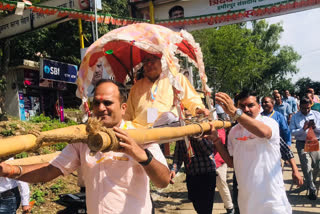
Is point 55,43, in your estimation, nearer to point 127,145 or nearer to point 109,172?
point 109,172

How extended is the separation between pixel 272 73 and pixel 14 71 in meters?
35.6

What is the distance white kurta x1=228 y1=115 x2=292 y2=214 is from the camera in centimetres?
304

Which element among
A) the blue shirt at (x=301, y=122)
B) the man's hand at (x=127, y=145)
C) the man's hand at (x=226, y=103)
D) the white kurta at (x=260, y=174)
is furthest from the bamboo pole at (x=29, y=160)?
the blue shirt at (x=301, y=122)

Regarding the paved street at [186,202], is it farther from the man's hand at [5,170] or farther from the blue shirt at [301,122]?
the man's hand at [5,170]

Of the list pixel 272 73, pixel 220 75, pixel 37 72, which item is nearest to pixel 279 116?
pixel 37 72

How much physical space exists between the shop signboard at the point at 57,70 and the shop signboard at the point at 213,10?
6.56 m

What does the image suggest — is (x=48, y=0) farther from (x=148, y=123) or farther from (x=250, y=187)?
(x=250, y=187)

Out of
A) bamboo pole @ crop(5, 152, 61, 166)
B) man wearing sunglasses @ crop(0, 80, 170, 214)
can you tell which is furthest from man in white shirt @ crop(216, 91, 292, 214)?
bamboo pole @ crop(5, 152, 61, 166)

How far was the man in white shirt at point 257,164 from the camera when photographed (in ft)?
9.80

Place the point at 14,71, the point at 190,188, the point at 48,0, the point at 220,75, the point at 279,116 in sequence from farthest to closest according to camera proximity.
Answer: the point at 220,75, the point at 14,71, the point at 48,0, the point at 279,116, the point at 190,188

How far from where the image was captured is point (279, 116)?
5508mm

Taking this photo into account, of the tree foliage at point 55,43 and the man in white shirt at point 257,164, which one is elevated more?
the tree foliage at point 55,43

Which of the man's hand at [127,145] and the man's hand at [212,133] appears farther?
the man's hand at [212,133]

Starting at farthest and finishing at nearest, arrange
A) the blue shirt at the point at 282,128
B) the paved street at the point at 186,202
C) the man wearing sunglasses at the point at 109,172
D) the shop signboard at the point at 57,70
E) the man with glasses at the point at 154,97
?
the shop signboard at the point at 57,70 → the paved street at the point at 186,202 → the blue shirt at the point at 282,128 → the man with glasses at the point at 154,97 → the man wearing sunglasses at the point at 109,172
